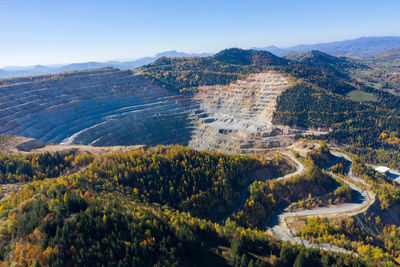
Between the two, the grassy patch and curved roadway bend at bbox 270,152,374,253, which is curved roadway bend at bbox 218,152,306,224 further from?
the grassy patch

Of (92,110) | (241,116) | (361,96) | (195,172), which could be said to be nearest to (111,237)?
(195,172)

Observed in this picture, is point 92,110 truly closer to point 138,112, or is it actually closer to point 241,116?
point 138,112

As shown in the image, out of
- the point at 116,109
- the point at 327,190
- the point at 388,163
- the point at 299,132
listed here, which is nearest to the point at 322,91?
the point at 299,132

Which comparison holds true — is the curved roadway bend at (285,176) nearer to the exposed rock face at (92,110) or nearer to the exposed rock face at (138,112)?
the exposed rock face at (138,112)

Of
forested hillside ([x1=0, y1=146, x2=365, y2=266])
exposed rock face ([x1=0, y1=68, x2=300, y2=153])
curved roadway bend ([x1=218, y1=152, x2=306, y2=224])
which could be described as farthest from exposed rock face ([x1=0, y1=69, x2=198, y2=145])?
forested hillside ([x1=0, y1=146, x2=365, y2=266])

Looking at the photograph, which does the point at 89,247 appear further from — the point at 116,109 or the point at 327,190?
the point at 116,109

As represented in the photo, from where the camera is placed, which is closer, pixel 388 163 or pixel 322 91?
pixel 388 163

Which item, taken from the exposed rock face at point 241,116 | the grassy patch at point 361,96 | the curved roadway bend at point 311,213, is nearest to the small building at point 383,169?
the curved roadway bend at point 311,213
